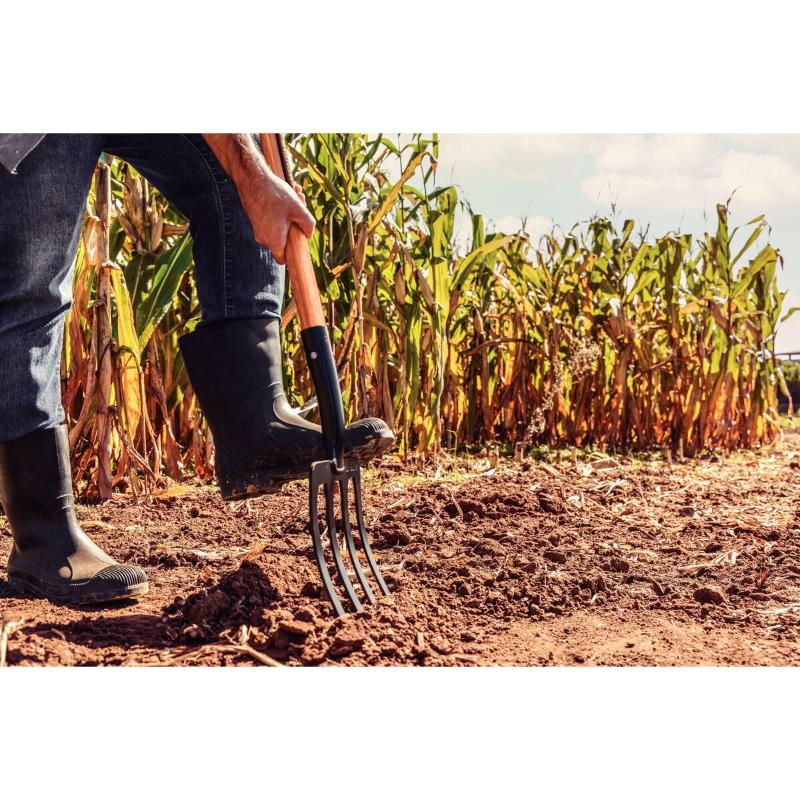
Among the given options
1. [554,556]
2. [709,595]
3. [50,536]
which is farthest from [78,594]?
[709,595]

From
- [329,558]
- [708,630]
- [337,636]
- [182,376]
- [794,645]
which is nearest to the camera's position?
[337,636]

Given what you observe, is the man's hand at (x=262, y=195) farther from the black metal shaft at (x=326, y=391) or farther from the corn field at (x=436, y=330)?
the corn field at (x=436, y=330)

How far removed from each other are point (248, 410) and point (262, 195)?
44cm

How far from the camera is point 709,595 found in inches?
70.4

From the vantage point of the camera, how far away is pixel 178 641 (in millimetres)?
1490

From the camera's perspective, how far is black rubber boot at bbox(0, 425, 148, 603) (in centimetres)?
170

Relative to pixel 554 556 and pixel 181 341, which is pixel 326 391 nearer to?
pixel 181 341

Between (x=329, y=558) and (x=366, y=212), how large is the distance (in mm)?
1869

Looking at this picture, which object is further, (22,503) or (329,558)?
(329,558)

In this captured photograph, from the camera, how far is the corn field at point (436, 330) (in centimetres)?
292

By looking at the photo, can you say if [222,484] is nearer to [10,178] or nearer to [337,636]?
[337,636]

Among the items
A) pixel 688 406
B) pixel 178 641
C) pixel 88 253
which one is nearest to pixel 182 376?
pixel 88 253

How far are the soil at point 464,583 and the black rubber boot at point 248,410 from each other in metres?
0.19

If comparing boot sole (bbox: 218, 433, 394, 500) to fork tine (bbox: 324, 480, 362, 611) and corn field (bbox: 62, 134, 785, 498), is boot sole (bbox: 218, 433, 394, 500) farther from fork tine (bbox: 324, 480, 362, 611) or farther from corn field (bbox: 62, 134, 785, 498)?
corn field (bbox: 62, 134, 785, 498)
